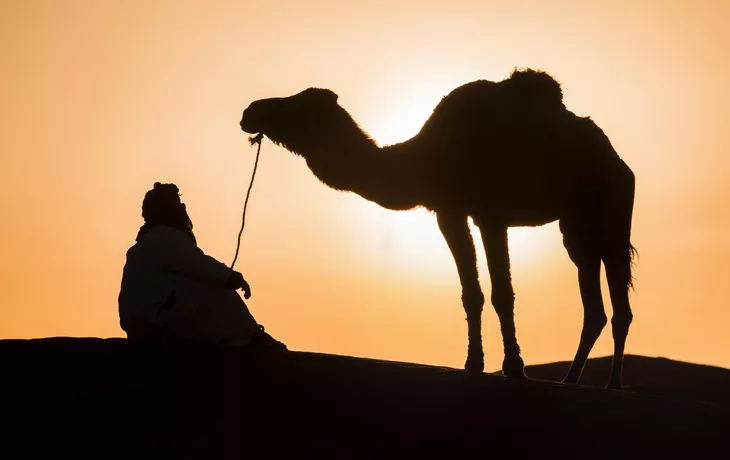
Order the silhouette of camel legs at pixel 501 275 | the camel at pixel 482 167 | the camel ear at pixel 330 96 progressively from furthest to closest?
the camel ear at pixel 330 96 < the camel at pixel 482 167 < the silhouette of camel legs at pixel 501 275

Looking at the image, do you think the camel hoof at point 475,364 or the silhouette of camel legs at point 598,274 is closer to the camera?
the camel hoof at point 475,364

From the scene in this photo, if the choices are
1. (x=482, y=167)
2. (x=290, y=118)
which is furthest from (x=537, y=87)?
(x=290, y=118)

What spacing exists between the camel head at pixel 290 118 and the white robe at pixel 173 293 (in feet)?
5.71

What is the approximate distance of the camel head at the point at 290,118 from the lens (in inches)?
511

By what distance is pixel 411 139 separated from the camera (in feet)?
44.3

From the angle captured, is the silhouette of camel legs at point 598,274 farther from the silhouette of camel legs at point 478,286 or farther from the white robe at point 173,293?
the white robe at point 173,293

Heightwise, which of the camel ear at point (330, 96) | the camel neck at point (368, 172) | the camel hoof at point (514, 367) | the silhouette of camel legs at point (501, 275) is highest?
the camel ear at point (330, 96)

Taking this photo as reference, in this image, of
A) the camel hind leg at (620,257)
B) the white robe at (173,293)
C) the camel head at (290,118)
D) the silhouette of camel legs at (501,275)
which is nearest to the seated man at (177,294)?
the white robe at (173,293)

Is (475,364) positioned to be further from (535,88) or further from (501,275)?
(535,88)

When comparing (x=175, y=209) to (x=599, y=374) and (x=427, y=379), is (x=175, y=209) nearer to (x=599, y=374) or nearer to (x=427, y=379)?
(x=427, y=379)

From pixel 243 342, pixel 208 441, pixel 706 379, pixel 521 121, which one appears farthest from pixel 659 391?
pixel 208 441

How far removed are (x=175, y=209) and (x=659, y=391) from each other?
15735 millimetres

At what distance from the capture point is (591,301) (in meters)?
14.2

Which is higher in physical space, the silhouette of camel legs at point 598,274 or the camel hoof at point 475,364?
the silhouette of camel legs at point 598,274
